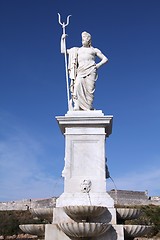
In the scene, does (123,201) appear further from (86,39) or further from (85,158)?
(85,158)

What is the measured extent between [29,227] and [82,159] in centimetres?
218

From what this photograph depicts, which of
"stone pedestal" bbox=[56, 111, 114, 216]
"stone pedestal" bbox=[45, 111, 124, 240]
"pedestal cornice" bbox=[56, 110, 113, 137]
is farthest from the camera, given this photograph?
"pedestal cornice" bbox=[56, 110, 113, 137]

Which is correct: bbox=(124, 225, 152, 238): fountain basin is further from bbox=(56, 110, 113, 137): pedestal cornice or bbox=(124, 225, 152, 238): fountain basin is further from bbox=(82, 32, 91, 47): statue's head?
bbox=(82, 32, 91, 47): statue's head

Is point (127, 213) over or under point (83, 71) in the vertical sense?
under

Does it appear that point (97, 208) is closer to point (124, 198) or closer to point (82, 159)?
point (82, 159)

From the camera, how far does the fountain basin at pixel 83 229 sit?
749cm

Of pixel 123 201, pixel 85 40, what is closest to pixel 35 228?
pixel 85 40

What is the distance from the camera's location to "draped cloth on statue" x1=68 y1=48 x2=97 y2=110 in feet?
34.1

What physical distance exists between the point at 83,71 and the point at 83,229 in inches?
190

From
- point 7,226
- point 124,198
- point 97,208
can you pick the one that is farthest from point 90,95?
point 124,198

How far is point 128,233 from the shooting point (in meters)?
8.40

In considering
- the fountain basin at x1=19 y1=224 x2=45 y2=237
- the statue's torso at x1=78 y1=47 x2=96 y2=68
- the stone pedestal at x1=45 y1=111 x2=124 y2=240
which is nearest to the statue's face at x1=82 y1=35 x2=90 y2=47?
the statue's torso at x1=78 y1=47 x2=96 y2=68

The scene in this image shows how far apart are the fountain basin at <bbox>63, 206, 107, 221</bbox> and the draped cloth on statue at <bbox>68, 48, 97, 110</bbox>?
3.24m

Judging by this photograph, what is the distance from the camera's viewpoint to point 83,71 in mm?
10625
